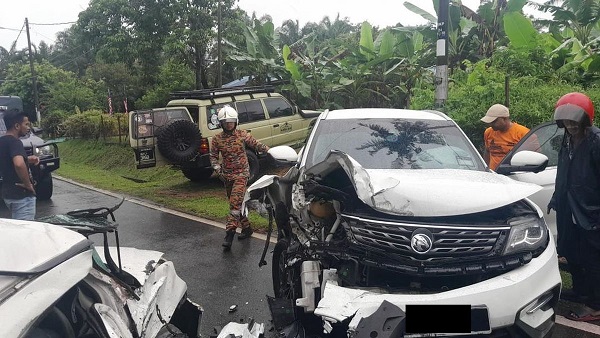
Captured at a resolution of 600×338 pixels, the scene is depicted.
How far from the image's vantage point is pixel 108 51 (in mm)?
20547

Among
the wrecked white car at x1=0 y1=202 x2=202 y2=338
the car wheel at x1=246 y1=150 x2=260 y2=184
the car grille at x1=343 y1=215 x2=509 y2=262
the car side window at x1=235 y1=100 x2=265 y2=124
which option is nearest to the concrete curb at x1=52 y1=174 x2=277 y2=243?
the car wheel at x1=246 y1=150 x2=260 y2=184

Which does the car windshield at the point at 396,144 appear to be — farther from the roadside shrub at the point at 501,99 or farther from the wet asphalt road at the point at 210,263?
the roadside shrub at the point at 501,99

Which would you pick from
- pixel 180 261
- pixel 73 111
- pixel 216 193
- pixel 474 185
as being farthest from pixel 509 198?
pixel 73 111

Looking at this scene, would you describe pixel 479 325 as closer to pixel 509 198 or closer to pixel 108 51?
pixel 509 198

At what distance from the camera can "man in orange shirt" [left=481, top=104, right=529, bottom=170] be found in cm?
557

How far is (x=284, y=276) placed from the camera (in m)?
4.23

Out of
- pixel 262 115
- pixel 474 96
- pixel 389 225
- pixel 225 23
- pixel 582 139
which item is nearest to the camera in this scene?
pixel 389 225

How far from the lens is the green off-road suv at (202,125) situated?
35.4 ft

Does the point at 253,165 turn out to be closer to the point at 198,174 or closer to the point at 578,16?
the point at 198,174

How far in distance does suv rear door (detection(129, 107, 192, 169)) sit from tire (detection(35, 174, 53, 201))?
6.44 ft

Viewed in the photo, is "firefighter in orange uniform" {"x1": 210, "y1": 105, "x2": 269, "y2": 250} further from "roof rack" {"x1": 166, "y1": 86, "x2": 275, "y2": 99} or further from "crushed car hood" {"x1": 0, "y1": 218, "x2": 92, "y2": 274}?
"roof rack" {"x1": 166, "y1": 86, "x2": 275, "y2": 99}

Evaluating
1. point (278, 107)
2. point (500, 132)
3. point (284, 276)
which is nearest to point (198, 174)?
point (278, 107)

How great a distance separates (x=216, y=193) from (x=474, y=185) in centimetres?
837

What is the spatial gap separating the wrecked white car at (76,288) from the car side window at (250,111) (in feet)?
28.6
